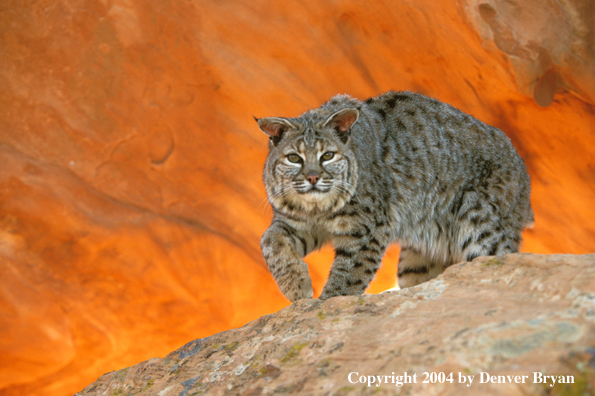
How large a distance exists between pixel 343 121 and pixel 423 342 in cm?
255

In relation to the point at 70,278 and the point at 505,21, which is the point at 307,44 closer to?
the point at 505,21

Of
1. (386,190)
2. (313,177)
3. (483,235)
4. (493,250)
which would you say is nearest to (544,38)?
(483,235)

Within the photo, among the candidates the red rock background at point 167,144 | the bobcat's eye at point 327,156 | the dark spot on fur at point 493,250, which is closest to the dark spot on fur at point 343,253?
the bobcat's eye at point 327,156

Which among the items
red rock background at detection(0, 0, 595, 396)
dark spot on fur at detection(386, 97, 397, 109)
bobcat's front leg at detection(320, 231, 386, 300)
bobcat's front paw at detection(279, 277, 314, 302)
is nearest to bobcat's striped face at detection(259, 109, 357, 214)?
bobcat's front leg at detection(320, 231, 386, 300)

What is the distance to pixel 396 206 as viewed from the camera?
492 centimetres

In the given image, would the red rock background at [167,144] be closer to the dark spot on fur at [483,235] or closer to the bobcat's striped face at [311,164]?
the dark spot on fur at [483,235]

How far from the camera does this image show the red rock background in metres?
6.89

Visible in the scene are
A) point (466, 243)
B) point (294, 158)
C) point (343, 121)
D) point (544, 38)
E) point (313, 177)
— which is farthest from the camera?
point (544, 38)

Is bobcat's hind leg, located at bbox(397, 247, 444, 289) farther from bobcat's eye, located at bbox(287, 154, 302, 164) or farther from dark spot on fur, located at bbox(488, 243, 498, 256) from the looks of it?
bobcat's eye, located at bbox(287, 154, 302, 164)

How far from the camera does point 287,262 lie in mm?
4406

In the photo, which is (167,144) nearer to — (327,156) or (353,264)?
(327,156)

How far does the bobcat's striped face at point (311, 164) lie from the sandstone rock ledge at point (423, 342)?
118cm

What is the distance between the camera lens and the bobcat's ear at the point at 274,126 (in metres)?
4.55

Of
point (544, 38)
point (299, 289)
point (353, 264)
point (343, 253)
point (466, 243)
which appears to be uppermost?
point (544, 38)
